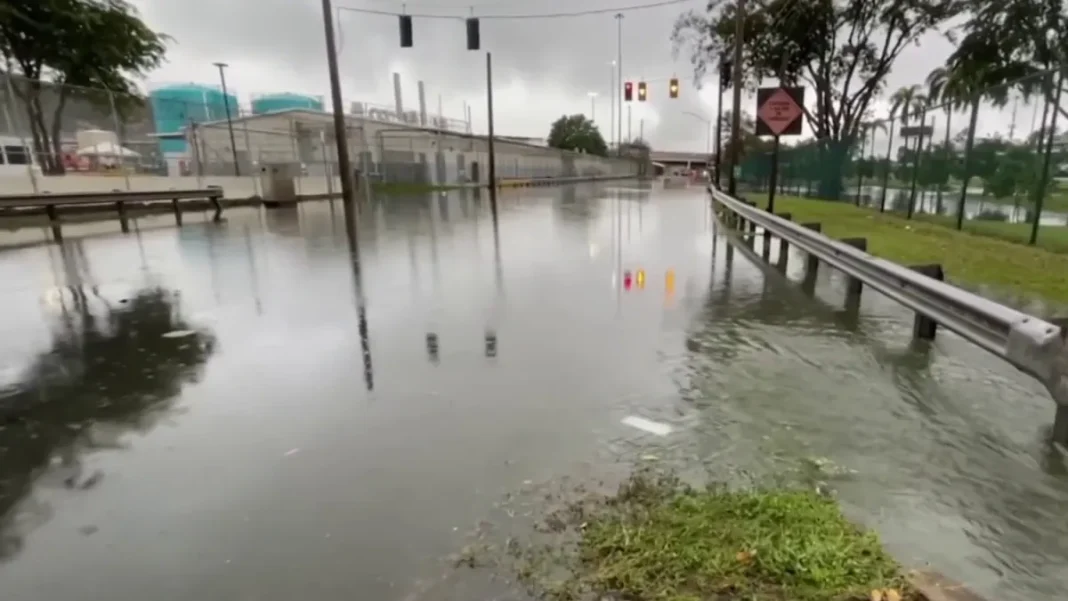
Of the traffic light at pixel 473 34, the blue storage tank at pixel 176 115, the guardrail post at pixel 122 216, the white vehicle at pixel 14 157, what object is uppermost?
the traffic light at pixel 473 34

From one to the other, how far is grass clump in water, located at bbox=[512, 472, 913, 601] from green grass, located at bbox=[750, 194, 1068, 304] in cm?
555

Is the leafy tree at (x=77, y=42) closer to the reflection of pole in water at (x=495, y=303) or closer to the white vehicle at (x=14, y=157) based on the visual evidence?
the white vehicle at (x=14, y=157)

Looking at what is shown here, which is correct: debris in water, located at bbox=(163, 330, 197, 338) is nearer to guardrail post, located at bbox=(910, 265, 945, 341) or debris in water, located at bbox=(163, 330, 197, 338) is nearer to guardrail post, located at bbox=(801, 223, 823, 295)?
guardrail post, located at bbox=(910, 265, 945, 341)

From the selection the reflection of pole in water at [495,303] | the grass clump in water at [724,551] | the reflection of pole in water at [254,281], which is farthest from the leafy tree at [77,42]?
the grass clump in water at [724,551]

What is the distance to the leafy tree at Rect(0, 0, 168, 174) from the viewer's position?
2411 centimetres

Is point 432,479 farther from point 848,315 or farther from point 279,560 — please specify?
point 848,315

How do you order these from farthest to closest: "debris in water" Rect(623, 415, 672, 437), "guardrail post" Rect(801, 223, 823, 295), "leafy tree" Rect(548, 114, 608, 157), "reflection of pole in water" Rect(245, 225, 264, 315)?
"leafy tree" Rect(548, 114, 608, 157) → "guardrail post" Rect(801, 223, 823, 295) → "reflection of pole in water" Rect(245, 225, 264, 315) → "debris in water" Rect(623, 415, 672, 437)

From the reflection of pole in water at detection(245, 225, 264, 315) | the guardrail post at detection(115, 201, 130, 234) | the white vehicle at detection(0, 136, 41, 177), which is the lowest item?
the reflection of pole in water at detection(245, 225, 264, 315)

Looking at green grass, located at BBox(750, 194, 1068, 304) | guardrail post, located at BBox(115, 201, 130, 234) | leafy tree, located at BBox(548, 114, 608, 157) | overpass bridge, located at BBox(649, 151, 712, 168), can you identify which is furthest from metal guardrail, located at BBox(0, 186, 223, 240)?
overpass bridge, located at BBox(649, 151, 712, 168)

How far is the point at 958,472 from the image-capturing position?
9.77 ft

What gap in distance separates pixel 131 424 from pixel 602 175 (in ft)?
273

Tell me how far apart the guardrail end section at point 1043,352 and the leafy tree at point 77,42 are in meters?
26.9

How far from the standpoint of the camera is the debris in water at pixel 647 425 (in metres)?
3.46

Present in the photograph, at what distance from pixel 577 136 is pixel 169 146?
96.7 metres
